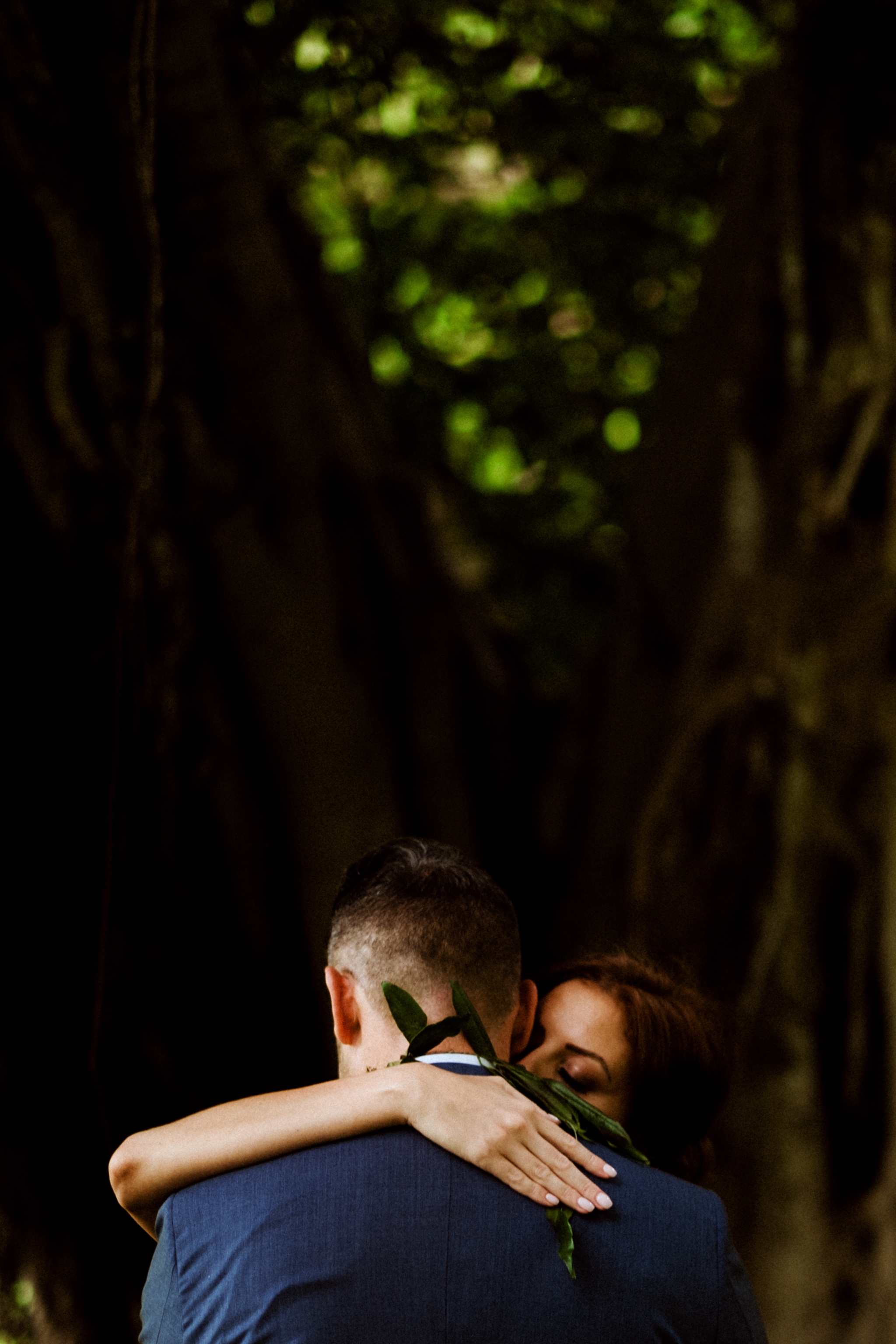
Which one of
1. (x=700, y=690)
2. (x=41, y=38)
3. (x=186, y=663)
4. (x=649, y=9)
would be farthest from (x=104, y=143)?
(x=700, y=690)

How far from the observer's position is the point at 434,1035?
61.3 inches

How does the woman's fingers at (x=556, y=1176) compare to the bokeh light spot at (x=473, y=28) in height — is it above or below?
below

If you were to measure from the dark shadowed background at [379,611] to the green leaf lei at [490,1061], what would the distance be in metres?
1.07

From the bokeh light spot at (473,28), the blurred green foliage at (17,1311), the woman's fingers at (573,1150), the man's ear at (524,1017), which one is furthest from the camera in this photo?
the bokeh light spot at (473,28)

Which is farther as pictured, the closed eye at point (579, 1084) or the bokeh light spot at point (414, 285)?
the bokeh light spot at point (414, 285)

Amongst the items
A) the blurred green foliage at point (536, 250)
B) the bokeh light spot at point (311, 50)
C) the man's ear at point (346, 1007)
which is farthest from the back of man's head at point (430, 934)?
the blurred green foliage at point (536, 250)

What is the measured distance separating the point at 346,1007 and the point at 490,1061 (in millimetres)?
199

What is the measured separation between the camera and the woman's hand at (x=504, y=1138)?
4.73 ft

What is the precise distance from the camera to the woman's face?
75.8 inches

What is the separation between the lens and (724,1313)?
4.91 ft

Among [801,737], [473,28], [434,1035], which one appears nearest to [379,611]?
[801,737]

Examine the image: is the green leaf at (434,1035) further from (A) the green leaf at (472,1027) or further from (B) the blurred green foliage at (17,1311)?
(B) the blurred green foliage at (17,1311)

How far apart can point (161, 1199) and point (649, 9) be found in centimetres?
338

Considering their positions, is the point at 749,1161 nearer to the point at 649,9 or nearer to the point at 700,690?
the point at 700,690
